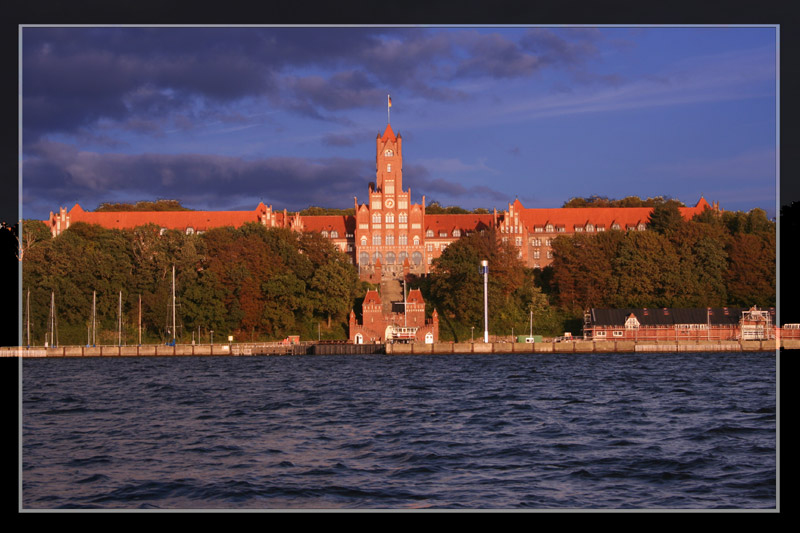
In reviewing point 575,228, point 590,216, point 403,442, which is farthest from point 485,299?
point 403,442

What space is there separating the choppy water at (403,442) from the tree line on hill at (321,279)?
28.6 metres

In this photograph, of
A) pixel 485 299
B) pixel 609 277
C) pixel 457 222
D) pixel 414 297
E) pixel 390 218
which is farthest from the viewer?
pixel 457 222

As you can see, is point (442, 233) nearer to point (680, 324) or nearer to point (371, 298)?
point (371, 298)

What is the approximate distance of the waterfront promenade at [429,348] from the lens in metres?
61.9

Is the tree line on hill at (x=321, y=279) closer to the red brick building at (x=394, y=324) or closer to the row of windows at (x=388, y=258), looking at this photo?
the red brick building at (x=394, y=324)

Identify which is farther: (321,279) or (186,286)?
(321,279)

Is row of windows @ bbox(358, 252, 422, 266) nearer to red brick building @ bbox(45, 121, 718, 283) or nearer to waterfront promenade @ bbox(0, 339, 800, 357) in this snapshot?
red brick building @ bbox(45, 121, 718, 283)

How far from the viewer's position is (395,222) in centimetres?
9425

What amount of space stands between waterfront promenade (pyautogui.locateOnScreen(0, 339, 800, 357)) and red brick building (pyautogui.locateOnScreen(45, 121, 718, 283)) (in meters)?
25.9

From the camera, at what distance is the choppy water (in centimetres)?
1484

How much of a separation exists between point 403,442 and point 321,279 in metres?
53.6

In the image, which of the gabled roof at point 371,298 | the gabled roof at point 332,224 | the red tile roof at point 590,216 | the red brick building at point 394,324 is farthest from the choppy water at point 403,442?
the gabled roof at point 332,224

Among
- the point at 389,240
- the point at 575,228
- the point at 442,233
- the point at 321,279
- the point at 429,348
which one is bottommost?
the point at 429,348

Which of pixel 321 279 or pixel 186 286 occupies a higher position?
pixel 321 279
